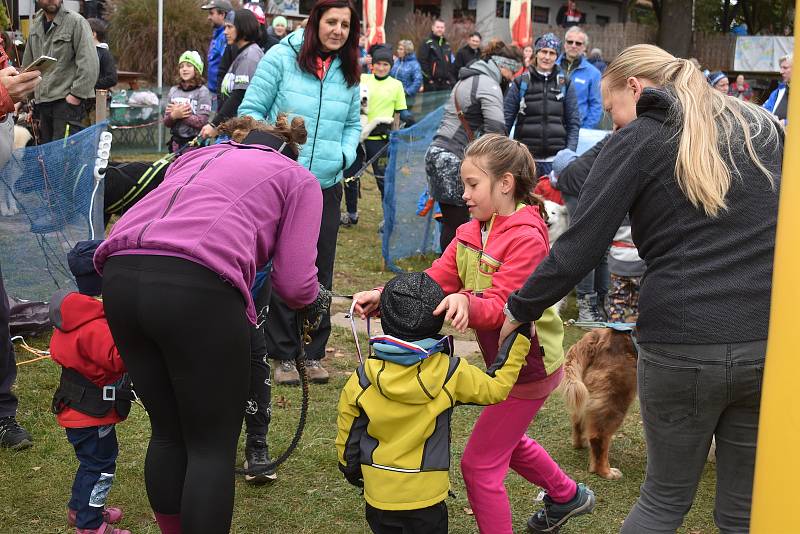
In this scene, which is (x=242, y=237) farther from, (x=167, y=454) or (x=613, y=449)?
(x=613, y=449)

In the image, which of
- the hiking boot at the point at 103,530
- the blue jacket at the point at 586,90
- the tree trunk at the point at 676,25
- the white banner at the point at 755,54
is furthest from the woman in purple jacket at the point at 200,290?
the white banner at the point at 755,54

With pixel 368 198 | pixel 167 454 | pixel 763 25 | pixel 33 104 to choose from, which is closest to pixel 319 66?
pixel 167 454

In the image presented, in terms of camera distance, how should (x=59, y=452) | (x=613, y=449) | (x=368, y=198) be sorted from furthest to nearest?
(x=368, y=198)
(x=613, y=449)
(x=59, y=452)

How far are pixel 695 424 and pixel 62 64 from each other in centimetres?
864

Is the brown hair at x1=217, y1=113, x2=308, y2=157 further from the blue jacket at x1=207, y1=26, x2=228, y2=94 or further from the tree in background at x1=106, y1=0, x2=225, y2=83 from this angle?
the tree in background at x1=106, y1=0, x2=225, y2=83

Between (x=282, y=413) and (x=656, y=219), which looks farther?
(x=282, y=413)

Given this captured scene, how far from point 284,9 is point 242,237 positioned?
98.1 feet

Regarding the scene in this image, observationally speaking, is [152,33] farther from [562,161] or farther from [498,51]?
[562,161]

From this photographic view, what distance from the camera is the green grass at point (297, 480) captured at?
13.3 feet

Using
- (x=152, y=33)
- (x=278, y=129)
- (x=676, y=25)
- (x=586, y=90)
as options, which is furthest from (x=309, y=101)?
(x=676, y=25)

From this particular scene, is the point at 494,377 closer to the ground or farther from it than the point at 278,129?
closer to the ground

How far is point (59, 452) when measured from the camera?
464 centimetres

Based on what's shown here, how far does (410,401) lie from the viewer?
2953 mm

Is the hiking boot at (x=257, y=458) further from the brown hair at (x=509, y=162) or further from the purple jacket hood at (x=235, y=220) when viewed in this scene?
the brown hair at (x=509, y=162)
